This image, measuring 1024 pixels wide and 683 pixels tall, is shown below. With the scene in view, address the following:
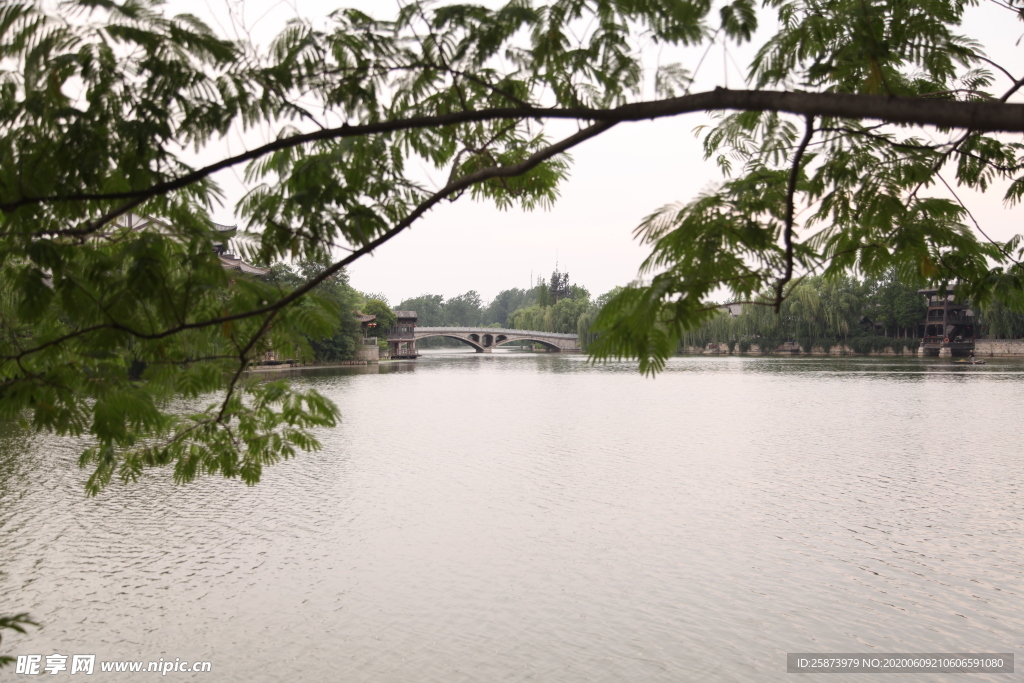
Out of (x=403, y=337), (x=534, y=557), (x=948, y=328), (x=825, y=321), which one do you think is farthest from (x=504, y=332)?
(x=534, y=557)

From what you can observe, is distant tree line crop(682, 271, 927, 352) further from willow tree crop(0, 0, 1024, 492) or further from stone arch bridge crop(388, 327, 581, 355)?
willow tree crop(0, 0, 1024, 492)

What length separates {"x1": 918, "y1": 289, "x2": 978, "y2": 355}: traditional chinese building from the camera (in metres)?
58.8

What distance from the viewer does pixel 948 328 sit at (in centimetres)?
6028

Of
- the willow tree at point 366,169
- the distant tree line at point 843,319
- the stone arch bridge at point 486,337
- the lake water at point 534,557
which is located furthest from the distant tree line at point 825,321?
the willow tree at point 366,169

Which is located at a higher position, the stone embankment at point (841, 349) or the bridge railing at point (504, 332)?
the bridge railing at point (504, 332)

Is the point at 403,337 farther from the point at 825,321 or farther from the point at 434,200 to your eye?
the point at 434,200

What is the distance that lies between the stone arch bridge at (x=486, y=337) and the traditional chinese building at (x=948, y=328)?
96.7 ft

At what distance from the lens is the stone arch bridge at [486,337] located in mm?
70875

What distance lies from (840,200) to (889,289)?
65.4 meters

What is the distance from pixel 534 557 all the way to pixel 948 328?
197 feet

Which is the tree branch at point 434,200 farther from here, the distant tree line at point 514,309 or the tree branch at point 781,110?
the distant tree line at point 514,309

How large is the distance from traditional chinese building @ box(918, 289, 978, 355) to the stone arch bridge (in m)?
29.5

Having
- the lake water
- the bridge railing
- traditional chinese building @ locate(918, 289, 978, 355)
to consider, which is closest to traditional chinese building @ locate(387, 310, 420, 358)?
the bridge railing

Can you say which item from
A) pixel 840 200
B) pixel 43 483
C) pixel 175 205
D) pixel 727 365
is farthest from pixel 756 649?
pixel 727 365
